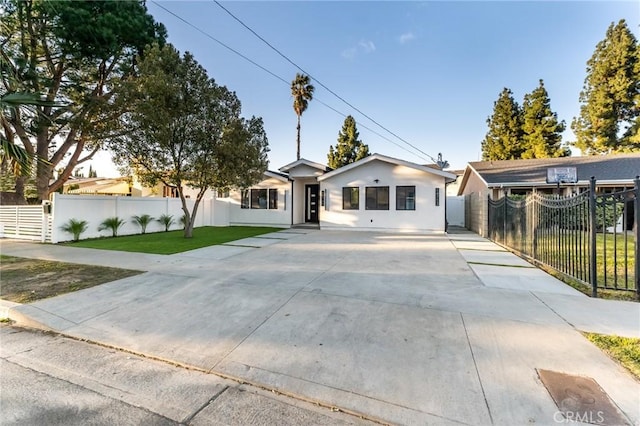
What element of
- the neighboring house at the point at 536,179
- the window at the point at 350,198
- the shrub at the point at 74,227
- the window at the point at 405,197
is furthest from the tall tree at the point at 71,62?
the neighboring house at the point at 536,179

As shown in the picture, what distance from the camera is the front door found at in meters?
18.6

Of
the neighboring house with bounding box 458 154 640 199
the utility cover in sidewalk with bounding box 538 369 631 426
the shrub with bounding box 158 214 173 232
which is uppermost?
the neighboring house with bounding box 458 154 640 199

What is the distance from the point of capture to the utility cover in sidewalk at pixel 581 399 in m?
1.98

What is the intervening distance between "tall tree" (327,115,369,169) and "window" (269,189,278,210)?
13.2m

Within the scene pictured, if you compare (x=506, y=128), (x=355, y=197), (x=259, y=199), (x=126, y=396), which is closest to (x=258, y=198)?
(x=259, y=199)

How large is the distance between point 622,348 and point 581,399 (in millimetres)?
1348

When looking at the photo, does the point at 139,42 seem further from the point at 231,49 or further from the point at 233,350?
the point at 233,350

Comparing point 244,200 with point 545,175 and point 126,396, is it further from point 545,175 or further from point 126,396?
point 545,175

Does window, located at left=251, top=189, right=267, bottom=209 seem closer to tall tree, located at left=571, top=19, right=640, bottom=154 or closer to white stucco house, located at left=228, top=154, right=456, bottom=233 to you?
white stucco house, located at left=228, top=154, right=456, bottom=233

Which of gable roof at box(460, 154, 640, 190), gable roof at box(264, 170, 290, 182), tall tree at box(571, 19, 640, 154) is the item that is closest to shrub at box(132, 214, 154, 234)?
gable roof at box(264, 170, 290, 182)

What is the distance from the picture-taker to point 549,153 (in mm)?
24422

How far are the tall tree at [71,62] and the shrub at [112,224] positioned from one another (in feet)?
9.95

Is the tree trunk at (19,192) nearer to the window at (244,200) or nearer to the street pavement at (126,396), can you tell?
the window at (244,200)

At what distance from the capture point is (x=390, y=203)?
14625 mm
